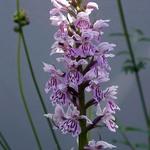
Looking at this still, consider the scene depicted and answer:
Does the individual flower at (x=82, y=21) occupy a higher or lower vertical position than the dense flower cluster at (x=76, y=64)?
higher

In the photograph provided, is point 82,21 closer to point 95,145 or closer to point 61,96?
point 61,96

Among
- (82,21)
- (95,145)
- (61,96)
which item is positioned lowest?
(95,145)

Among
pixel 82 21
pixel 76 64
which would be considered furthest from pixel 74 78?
pixel 82 21

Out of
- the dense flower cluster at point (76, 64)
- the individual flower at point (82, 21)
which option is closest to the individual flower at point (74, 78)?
the dense flower cluster at point (76, 64)

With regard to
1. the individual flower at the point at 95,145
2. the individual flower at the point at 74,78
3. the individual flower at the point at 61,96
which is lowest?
the individual flower at the point at 95,145

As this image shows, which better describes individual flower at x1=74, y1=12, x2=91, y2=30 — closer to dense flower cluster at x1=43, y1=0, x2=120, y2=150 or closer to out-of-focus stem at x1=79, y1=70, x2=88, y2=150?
dense flower cluster at x1=43, y1=0, x2=120, y2=150

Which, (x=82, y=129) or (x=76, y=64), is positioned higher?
(x=76, y=64)

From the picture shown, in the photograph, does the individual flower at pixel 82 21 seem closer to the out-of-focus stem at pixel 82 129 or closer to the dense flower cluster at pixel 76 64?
the dense flower cluster at pixel 76 64

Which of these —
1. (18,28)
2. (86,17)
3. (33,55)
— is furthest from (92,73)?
(33,55)
